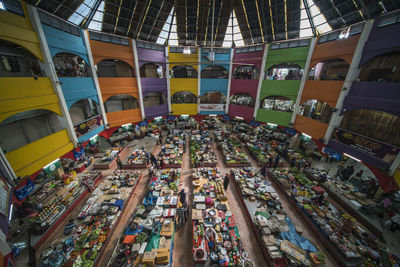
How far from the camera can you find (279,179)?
12711 millimetres

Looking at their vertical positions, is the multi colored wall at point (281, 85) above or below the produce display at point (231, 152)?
above

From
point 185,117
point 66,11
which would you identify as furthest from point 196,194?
point 66,11

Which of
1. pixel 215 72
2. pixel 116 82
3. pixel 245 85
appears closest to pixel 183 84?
pixel 215 72

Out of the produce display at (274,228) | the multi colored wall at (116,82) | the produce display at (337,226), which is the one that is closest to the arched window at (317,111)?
the produce display at (337,226)

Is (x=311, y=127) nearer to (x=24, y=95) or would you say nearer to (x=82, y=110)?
(x=24, y=95)

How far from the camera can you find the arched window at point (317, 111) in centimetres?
1634

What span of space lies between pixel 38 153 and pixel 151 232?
31.6 ft

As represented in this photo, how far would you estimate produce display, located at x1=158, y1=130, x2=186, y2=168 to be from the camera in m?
15.0

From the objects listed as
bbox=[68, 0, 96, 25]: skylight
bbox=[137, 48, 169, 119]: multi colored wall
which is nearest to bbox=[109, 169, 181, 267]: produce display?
bbox=[137, 48, 169, 119]: multi colored wall

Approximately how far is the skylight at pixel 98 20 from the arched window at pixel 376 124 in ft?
87.7

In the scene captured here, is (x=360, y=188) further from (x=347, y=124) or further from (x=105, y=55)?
(x=105, y=55)

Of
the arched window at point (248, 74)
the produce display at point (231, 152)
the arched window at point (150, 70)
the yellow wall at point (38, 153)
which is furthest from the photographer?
the arched window at point (150, 70)

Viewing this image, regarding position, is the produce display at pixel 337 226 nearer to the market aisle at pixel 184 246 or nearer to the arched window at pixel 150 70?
the market aisle at pixel 184 246

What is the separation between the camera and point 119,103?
20.5 meters
